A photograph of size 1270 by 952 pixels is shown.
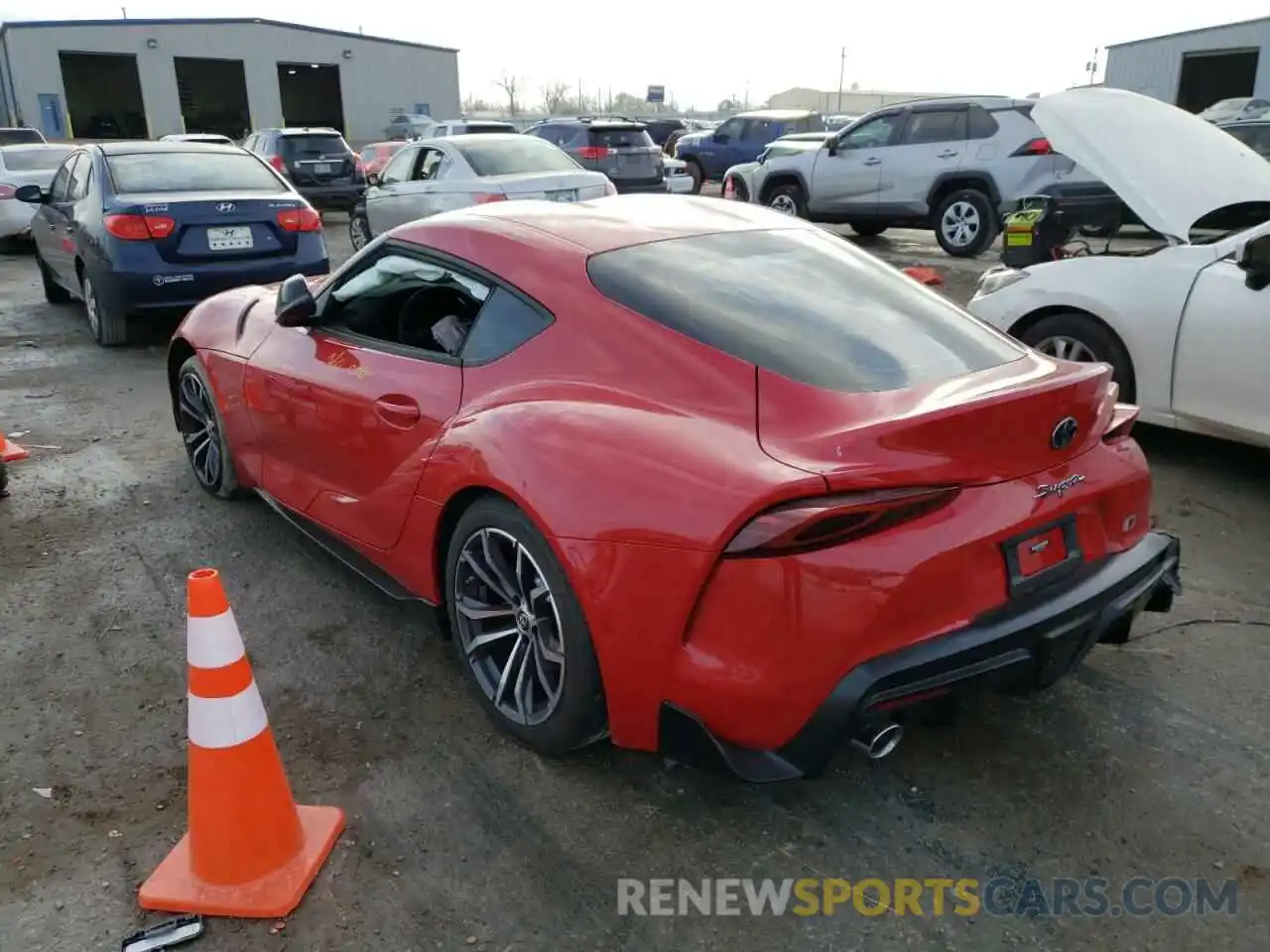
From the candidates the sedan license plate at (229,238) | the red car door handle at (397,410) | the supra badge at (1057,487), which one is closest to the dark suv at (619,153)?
the sedan license plate at (229,238)

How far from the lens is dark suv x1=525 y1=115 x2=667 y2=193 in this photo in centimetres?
1537

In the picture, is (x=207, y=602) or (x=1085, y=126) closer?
(x=207, y=602)

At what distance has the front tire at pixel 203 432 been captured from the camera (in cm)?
459

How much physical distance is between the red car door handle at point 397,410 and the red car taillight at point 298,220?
5.49m

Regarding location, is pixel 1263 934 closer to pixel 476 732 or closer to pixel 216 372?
pixel 476 732

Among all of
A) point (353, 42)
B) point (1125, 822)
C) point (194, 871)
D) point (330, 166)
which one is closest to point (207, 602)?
point (194, 871)

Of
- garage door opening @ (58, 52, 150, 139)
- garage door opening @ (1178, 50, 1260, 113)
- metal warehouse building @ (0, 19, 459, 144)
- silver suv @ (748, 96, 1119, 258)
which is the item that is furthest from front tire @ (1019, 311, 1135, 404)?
garage door opening @ (58, 52, 150, 139)

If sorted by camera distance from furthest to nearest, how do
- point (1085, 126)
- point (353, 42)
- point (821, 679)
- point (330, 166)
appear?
point (353, 42) < point (330, 166) < point (1085, 126) < point (821, 679)

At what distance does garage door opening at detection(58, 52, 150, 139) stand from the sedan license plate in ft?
125

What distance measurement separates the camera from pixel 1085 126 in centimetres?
536

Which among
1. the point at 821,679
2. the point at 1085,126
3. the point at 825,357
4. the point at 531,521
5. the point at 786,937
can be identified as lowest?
the point at 786,937

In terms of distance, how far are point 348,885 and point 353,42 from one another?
46.5 m

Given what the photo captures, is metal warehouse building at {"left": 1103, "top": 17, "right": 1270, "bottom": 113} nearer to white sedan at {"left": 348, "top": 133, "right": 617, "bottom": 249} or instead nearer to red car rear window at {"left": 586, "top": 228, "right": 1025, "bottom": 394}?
white sedan at {"left": 348, "top": 133, "right": 617, "bottom": 249}

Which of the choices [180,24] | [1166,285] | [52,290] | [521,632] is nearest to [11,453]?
[521,632]
